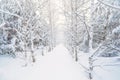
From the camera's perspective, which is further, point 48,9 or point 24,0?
point 48,9

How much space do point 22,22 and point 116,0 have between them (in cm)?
646

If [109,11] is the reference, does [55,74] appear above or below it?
below

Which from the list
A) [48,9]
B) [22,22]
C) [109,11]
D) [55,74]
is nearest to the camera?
[55,74]

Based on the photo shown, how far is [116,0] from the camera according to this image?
11602 mm

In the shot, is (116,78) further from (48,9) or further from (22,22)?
(48,9)

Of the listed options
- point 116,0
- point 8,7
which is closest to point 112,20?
point 116,0

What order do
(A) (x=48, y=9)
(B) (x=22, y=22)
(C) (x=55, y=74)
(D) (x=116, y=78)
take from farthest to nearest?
1. (A) (x=48, y=9)
2. (B) (x=22, y=22)
3. (C) (x=55, y=74)
4. (D) (x=116, y=78)

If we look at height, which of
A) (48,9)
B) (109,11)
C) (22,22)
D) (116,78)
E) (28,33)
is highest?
A: (48,9)

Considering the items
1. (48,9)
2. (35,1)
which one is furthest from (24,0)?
(48,9)

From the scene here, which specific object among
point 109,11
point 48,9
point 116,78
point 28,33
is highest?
point 48,9

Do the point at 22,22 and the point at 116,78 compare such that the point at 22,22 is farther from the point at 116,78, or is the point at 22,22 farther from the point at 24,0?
the point at 116,78

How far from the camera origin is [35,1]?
1303 cm

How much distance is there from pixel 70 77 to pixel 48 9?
17.9 metres

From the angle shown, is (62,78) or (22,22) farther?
(22,22)
